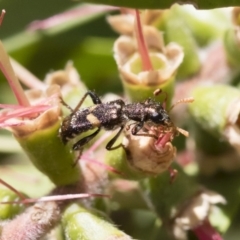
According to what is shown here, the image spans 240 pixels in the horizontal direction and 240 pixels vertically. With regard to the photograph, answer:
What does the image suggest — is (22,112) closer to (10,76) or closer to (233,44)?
(10,76)

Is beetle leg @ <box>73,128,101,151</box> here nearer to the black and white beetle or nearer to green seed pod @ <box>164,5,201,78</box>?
the black and white beetle

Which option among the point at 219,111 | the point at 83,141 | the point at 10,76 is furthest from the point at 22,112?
the point at 219,111

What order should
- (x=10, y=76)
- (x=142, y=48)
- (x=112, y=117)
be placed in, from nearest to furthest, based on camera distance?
1. (x=10, y=76)
2. (x=142, y=48)
3. (x=112, y=117)

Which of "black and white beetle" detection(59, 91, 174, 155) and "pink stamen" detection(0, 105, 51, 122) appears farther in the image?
"black and white beetle" detection(59, 91, 174, 155)

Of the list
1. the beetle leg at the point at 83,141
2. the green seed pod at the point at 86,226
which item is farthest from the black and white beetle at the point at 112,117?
the green seed pod at the point at 86,226

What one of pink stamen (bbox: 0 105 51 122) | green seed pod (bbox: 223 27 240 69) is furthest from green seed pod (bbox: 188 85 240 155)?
pink stamen (bbox: 0 105 51 122)

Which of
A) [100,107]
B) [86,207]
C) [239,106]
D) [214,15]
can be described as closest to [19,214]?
[86,207]

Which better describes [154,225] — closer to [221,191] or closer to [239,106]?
[221,191]

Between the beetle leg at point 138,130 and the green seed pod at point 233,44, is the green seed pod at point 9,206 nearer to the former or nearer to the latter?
the beetle leg at point 138,130
